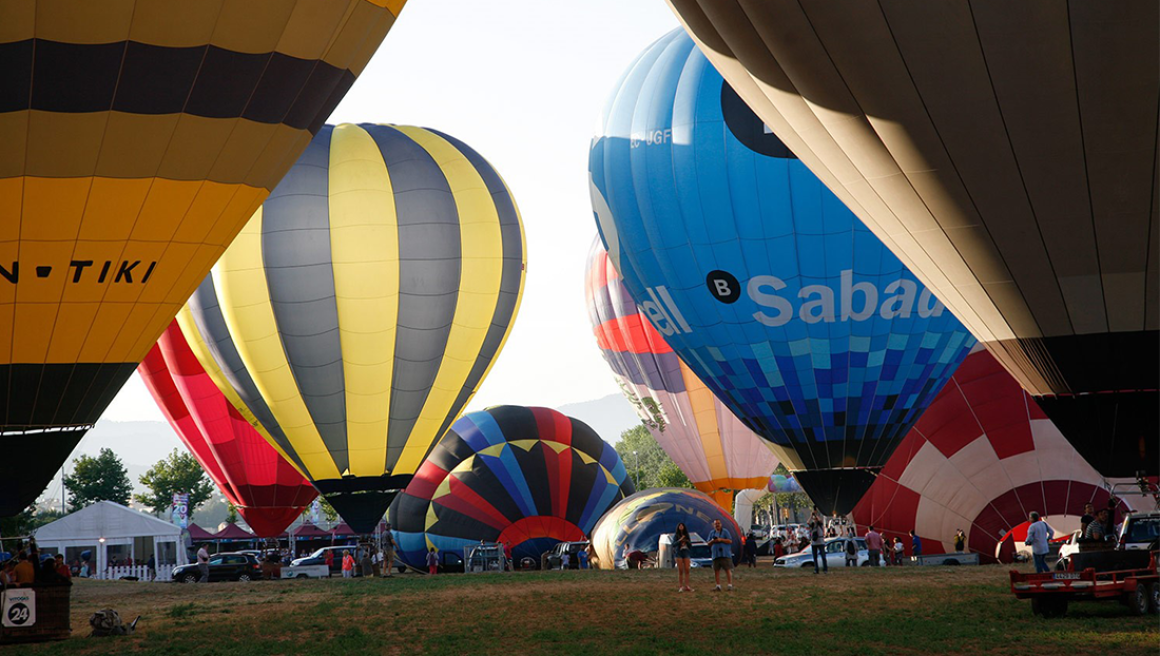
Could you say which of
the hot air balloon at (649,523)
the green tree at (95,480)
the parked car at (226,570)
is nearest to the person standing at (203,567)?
the parked car at (226,570)

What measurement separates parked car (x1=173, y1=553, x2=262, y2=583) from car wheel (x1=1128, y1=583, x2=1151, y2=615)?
70.1 feet

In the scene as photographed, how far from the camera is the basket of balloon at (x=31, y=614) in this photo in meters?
10.9

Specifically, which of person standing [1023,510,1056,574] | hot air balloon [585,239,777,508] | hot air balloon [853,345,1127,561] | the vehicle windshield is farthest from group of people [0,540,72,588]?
hot air balloon [585,239,777,508]

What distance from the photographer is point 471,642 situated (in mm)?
9641

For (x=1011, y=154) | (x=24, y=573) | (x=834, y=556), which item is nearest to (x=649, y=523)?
(x=834, y=556)

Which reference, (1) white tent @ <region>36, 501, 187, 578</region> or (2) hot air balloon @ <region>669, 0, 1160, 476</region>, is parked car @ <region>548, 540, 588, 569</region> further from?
(1) white tent @ <region>36, 501, 187, 578</region>

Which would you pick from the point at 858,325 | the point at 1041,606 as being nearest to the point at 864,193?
the point at 1041,606

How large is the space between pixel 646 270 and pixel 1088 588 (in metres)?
10.1

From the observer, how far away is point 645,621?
35.1ft

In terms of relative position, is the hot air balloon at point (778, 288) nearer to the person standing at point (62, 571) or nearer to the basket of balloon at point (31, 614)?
the person standing at point (62, 571)

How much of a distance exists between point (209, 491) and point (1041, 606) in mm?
70056

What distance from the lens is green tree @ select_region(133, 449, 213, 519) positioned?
70.2 meters

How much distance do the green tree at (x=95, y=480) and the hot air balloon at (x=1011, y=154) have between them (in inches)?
2520

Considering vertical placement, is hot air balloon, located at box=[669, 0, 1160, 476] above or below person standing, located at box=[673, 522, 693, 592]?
above
